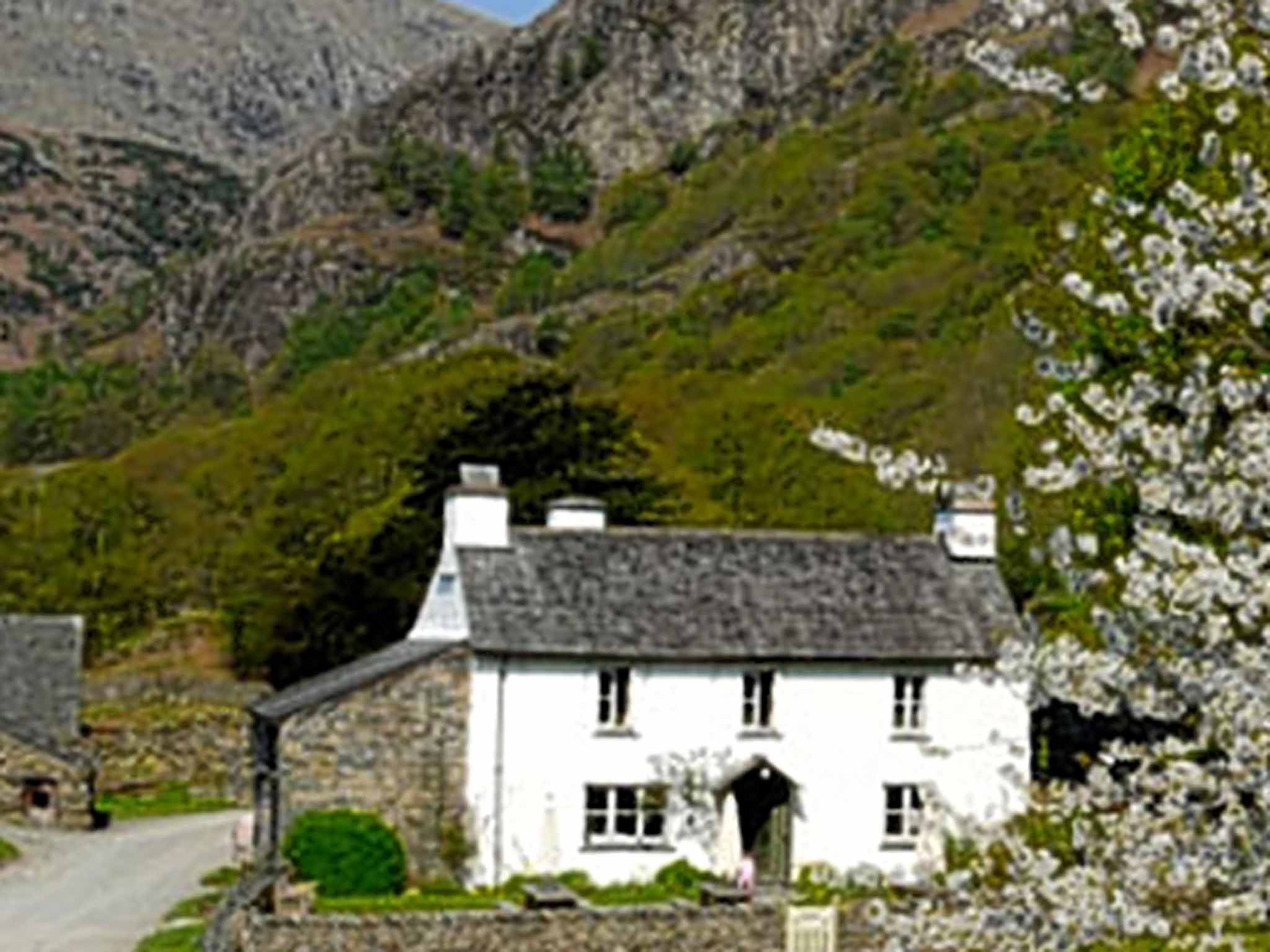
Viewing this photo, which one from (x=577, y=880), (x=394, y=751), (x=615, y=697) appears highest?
(x=615, y=697)

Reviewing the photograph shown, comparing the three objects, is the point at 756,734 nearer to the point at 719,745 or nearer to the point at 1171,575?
the point at 719,745

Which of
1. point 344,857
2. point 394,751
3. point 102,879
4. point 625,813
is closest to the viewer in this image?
point 344,857

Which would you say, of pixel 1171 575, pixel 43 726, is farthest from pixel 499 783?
pixel 1171 575

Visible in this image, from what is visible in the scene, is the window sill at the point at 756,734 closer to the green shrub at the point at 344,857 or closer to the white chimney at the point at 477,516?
the white chimney at the point at 477,516

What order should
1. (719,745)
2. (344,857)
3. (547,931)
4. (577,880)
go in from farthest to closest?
(719,745) < (577,880) < (344,857) < (547,931)

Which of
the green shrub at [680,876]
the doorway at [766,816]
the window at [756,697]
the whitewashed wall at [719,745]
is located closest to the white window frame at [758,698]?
the window at [756,697]

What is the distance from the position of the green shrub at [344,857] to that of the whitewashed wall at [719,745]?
6.83 ft

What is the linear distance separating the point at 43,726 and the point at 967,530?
26.2m

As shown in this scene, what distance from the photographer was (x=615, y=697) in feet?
136

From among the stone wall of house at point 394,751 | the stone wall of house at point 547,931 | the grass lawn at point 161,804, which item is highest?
the stone wall of house at point 394,751

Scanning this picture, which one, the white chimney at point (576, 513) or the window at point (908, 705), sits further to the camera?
the white chimney at point (576, 513)

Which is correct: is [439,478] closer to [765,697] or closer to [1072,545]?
[765,697]

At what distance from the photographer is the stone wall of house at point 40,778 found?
55172 mm

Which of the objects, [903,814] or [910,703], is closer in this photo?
[903,814]
